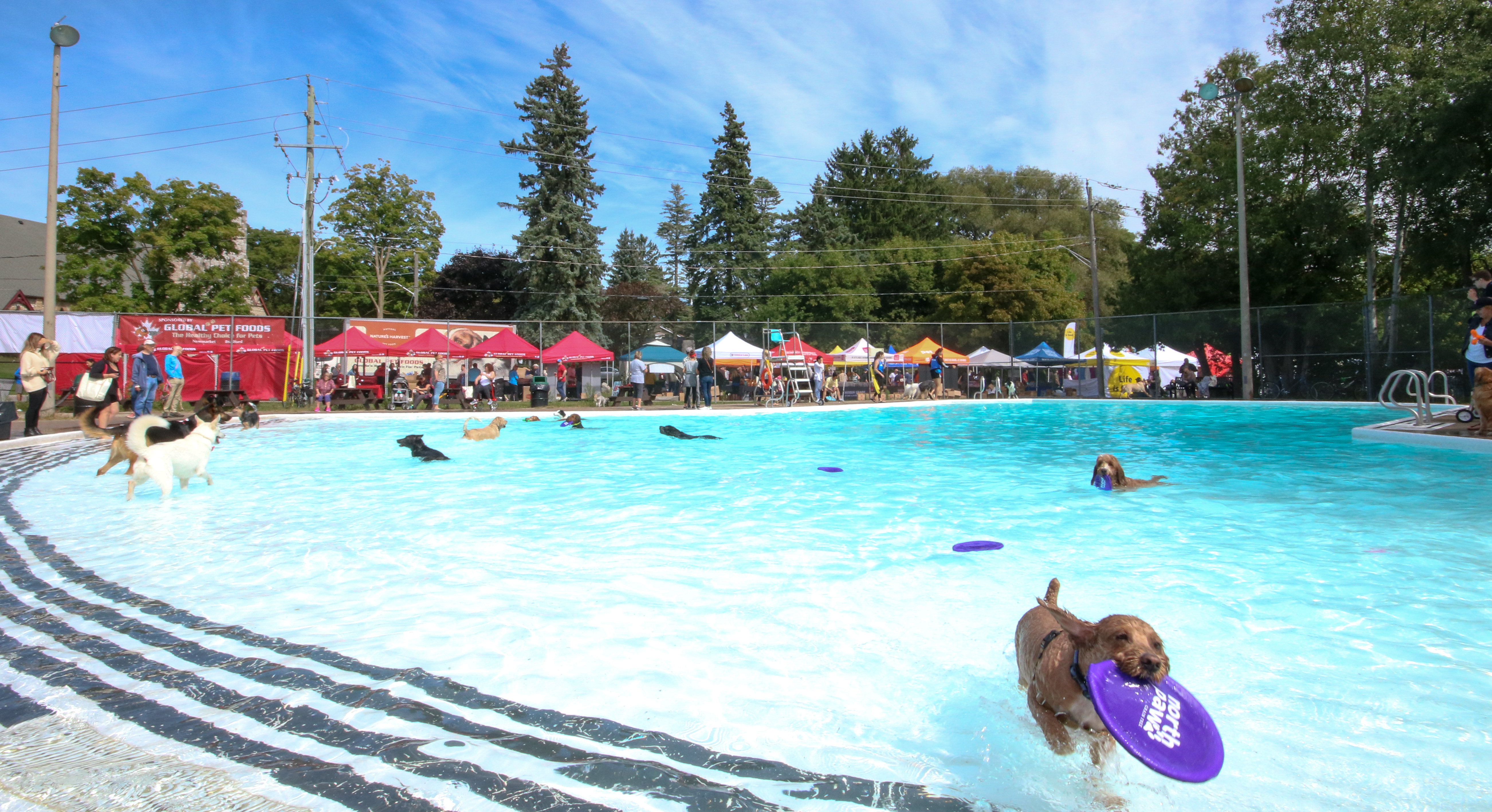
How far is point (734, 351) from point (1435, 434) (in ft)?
64.4

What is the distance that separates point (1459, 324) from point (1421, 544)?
1833 cm

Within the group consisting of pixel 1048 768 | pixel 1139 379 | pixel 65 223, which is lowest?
pixel 1048 768

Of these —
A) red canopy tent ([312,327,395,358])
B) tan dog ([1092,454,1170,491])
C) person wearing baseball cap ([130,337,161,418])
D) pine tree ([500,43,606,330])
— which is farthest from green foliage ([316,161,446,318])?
tan dog ([1092,454,1170,491])

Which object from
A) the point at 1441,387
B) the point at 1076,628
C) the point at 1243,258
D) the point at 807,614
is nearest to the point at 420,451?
the point at 807,614

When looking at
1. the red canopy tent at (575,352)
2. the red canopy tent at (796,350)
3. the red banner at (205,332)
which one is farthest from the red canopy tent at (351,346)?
the red canopy tent at (796,350)

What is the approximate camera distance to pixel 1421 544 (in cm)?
506

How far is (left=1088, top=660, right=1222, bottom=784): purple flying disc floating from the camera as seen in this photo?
1.57 m

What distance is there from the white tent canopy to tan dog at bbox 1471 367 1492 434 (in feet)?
64.1

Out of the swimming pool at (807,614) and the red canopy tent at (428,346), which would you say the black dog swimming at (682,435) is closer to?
the swimming pool at (807,614)

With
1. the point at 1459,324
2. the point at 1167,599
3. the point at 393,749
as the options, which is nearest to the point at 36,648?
the point at 393,749

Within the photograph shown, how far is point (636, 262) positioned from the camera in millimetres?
59031

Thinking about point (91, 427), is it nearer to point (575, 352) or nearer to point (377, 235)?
point (575, 352)

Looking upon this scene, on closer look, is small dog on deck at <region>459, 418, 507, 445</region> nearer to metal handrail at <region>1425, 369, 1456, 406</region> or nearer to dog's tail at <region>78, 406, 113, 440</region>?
dog's tail at <region>78, 406, 113, 440</region>

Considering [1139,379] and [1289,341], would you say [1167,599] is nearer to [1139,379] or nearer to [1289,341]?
[1289,341]
